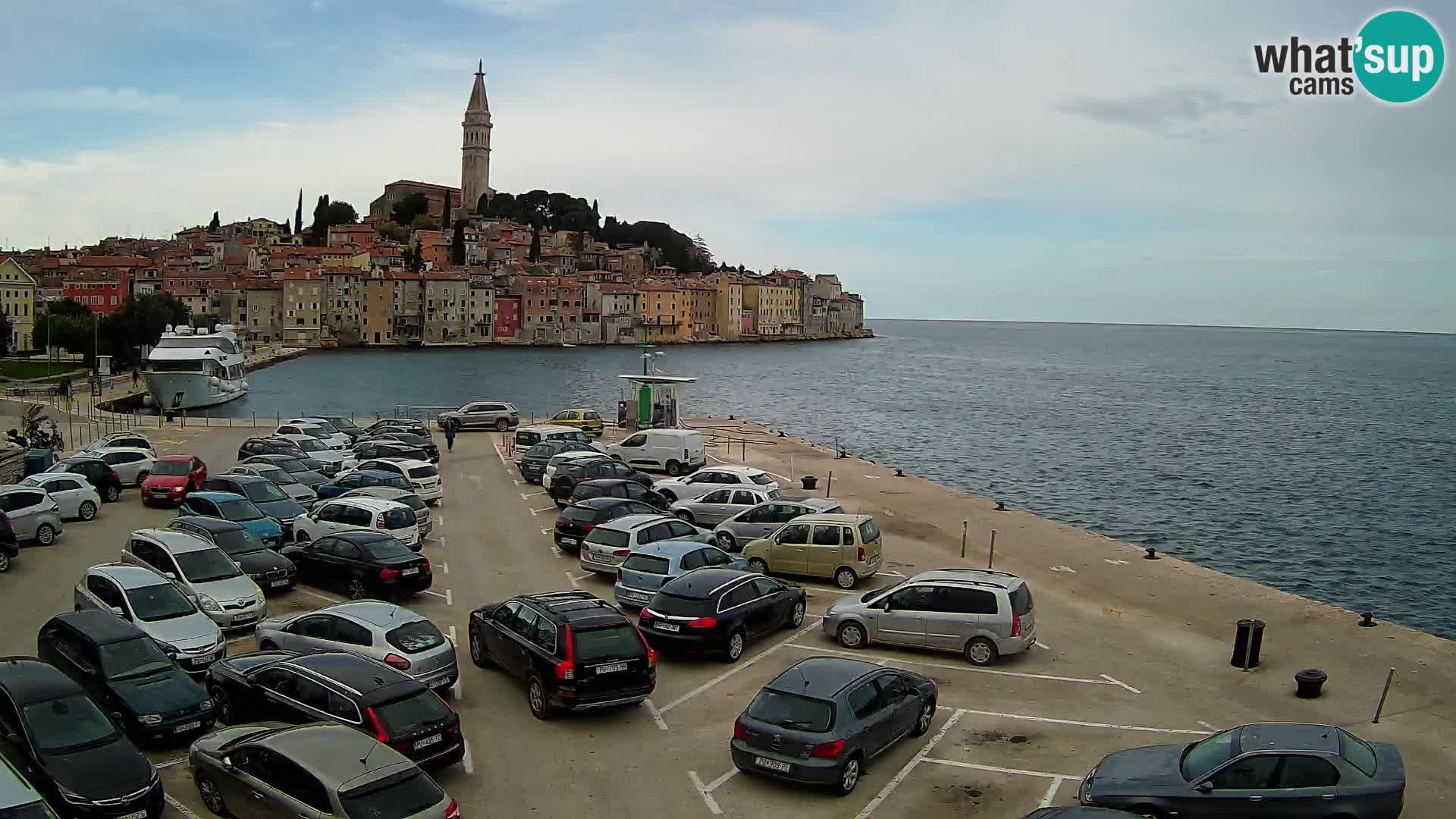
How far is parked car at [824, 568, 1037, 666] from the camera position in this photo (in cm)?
1488

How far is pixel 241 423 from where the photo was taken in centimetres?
4866

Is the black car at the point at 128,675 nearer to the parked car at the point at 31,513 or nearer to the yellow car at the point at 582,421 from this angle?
the parked car at the point at 31,513

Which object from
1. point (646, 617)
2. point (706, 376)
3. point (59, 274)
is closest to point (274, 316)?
point (59, 274)

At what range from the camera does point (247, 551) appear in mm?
18062

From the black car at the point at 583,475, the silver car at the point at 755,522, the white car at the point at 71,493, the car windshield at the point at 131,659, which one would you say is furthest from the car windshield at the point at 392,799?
the white car at the point at 71,493

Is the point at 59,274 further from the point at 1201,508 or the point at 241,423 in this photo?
the point at 1201,508

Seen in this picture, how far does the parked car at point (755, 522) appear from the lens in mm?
21688

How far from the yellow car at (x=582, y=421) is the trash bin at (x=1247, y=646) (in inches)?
1179

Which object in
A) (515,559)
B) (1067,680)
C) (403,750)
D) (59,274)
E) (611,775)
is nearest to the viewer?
(403,750)

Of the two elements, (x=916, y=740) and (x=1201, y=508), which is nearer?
(x=916, y=740)

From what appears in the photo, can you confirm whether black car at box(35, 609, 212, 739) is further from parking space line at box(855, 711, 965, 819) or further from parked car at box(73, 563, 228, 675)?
parking space line at box(855, 711, 965, 819)

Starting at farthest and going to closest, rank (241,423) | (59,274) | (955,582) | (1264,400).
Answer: (59,274) < (1264,400) < (241,423) < (955,582)

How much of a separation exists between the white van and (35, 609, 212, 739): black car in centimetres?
2165

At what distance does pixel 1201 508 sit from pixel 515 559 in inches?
1267
